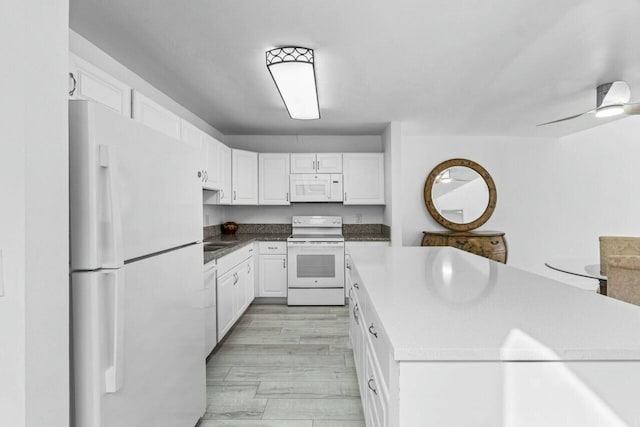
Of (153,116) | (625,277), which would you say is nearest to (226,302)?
(153,116)

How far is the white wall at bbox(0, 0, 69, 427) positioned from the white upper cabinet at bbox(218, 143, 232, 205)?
304 cm

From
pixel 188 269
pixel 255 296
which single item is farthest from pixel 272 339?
pixel 188 269

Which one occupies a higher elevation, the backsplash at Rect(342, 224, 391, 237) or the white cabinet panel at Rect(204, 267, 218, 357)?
the backsplash at Rect(342, 224, 391, 237)

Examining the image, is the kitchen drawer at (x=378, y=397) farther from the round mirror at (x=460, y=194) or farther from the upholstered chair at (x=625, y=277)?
the round mirror at (x=460, y=194)

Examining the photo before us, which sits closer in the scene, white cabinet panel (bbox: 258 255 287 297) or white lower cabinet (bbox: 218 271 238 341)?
white lower cabinet (bbox: 218 271 238 341)

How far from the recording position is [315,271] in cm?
436

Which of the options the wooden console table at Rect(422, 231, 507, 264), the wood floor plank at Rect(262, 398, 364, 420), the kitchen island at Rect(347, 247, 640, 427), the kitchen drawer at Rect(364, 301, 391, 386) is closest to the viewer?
the kitchen island at Rect(347, 247, 640, 427)

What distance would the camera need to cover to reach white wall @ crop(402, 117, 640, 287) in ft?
17.4

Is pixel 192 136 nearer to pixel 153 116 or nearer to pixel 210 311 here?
pixel 153 116

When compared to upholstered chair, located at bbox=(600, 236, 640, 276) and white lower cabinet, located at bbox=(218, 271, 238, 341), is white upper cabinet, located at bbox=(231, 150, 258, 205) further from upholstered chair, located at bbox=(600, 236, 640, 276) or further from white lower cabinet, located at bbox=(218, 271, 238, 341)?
upholstered chair, located at bbox=(600, 236, 640, 276)

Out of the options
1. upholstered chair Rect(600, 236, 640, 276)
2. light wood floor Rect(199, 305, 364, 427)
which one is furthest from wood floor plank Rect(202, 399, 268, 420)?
upholstered chair Rect(600, 236, 640, 276)

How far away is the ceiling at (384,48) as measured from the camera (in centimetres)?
186

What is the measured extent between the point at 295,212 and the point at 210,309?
2485mm

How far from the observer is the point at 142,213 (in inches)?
52.4
